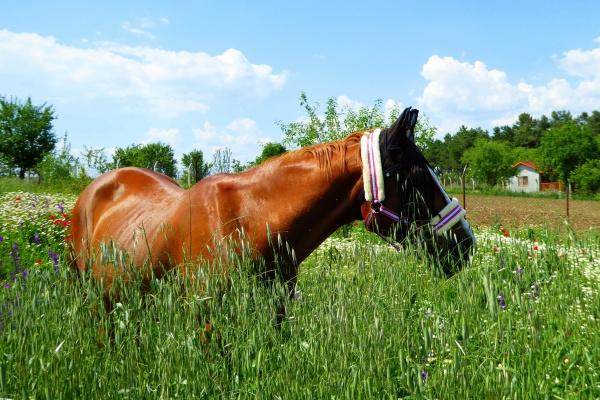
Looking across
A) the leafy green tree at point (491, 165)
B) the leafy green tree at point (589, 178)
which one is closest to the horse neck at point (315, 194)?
the leafy green tree at point (589, 178)

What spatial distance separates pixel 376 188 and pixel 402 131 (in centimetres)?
34

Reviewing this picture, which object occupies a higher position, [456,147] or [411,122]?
[456,147]

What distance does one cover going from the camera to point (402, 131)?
263 centimetres

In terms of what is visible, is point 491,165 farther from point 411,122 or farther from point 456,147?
point 411,122

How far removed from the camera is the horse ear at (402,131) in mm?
2605

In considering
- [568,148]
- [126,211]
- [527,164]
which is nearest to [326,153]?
[126,211]

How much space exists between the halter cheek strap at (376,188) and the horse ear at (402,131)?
3.0 inches

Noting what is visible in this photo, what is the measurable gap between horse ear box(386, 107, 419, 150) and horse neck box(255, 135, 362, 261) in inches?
8.0

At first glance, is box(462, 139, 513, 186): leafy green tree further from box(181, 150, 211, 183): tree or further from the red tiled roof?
box(181, 150, 211, 183): tree

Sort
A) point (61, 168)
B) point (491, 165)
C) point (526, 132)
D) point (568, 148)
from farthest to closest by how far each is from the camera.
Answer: point (526, 132) < point (491, 165) < point (568, 148) < point (61, 168)

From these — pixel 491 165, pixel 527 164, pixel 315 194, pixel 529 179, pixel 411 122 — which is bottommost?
pixel 529 179

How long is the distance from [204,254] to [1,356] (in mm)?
1002

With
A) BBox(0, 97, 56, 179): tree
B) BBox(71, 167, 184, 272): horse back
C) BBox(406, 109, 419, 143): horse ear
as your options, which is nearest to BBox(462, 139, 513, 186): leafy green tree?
BBox(0, 97, 56, 179): tree

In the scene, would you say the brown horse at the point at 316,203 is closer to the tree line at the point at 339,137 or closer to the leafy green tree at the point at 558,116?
the tree line at the point at 339,137
